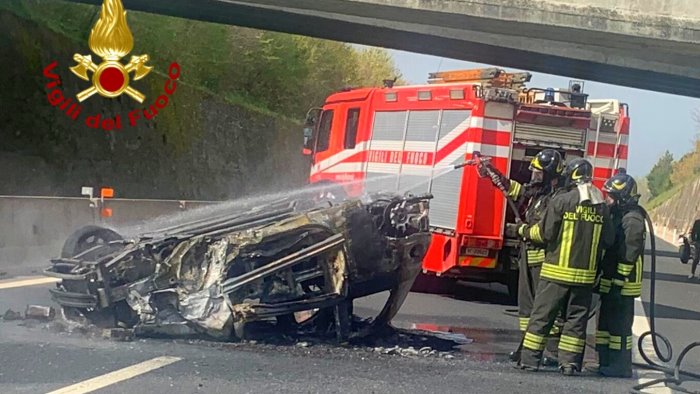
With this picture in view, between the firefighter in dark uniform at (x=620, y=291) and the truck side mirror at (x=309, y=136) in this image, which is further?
the truck side mirror at (x=309, y=136)

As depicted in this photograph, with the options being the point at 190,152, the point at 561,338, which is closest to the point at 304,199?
the point at 561,338

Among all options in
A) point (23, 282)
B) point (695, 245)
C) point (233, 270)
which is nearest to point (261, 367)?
point (233, 270)

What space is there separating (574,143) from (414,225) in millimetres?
4459

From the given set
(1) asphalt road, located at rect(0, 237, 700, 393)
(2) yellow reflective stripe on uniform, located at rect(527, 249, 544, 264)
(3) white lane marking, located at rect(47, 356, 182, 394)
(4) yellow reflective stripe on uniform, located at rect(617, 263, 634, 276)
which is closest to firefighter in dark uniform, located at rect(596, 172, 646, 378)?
(4) yellow reflective stripe on uniform, located at rect(617, 263, 634, 276)

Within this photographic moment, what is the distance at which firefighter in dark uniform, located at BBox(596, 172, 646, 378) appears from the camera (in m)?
6.57

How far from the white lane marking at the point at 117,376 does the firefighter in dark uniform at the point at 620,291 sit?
10.9ft

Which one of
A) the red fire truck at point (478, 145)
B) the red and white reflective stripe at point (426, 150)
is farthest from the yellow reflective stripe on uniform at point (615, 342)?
the red and white reflective stripe at point (426, 150)

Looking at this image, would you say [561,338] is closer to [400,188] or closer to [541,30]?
[400,188]

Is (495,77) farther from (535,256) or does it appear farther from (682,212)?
(682,212)

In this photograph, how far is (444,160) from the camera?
11.1 metres

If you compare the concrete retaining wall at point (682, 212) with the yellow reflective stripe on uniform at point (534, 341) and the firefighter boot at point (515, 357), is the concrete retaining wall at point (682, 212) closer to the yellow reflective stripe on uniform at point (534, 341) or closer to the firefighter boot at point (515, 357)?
the firefighter boot at point (515, 357)

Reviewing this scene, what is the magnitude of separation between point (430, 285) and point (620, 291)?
5.76 metres

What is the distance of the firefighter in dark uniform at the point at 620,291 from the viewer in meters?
6.57

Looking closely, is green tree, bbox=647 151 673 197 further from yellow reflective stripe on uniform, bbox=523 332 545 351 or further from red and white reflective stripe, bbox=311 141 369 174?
yellow reflective stripe on uniform, bbox=523 332 545 351
